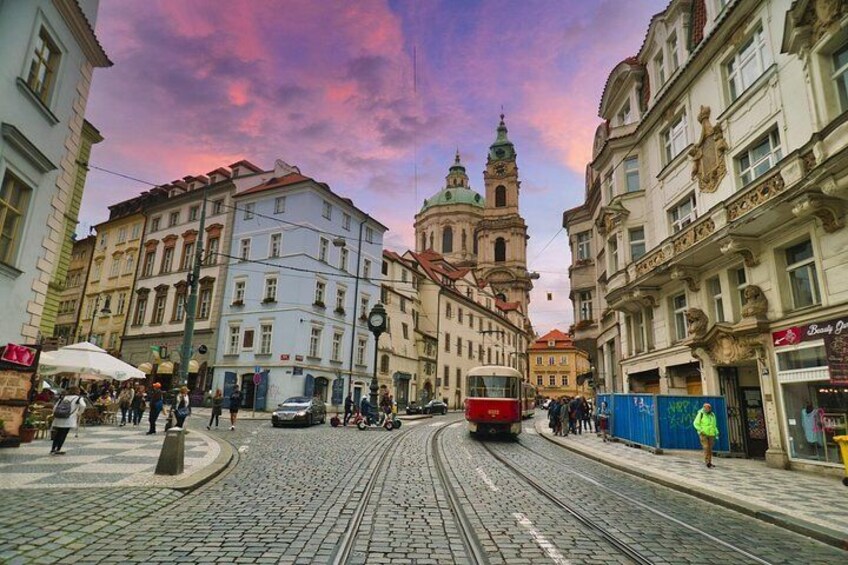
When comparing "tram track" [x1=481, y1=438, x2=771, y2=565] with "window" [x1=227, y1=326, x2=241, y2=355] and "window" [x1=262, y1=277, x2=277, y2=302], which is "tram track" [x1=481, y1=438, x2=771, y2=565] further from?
"window" [x1=227, y1=326, x2=241, y2=355]

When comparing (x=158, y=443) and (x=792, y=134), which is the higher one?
(x=792, y=134)

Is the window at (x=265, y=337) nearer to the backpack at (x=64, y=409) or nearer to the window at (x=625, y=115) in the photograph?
the backpack at (x=64, y=409)

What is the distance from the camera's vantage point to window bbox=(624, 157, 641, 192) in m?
23.7

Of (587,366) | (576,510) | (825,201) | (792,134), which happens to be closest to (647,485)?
(576,510)

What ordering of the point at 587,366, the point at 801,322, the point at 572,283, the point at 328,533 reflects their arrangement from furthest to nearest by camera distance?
the point at 587,366
the point at 572,283
the point at 801,322
the point at 328,533

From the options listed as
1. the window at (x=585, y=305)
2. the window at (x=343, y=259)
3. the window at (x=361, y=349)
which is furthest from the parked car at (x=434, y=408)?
the window at (x=585, y=305)

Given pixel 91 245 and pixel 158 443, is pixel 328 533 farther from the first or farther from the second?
pixel 91 245

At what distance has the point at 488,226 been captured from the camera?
279 feet

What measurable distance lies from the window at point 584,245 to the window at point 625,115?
336 inches

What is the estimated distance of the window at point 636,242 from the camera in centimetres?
2286

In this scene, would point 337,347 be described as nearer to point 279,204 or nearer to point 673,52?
point 279,204

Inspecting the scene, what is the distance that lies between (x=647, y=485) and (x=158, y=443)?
13.4 metres

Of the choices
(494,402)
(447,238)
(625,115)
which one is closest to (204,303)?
(494,402)

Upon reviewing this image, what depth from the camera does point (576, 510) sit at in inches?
303
